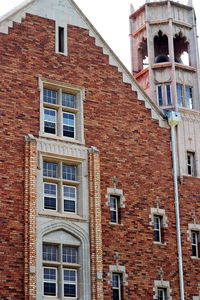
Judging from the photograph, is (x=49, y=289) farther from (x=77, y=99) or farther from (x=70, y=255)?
(x=77, y=99)

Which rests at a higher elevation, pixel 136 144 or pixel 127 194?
pixel 136 144

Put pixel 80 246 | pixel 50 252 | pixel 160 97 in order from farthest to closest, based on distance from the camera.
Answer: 1. pixel 160 97
2. pixel 80 246
3. pixel 50 252

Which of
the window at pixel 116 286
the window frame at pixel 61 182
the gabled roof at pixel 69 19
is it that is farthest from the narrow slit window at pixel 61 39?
the window at pixel 116 286

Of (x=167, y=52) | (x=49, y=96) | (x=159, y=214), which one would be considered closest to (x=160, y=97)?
(x=167, y=52)

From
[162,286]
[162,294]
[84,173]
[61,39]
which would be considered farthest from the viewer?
[61,39]

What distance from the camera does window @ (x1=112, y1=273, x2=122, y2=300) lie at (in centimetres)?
3366

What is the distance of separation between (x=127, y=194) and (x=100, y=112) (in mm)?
4011

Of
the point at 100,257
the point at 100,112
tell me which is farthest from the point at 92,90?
the point at 100,257

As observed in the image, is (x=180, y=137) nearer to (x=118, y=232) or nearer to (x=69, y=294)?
(x=118, y=232)

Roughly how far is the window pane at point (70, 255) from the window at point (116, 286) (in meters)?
1.94

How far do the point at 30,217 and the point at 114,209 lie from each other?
4793 mm

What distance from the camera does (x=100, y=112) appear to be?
36031 mm

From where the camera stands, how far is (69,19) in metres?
36.7

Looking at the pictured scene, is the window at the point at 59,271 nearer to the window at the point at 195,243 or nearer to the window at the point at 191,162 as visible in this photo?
the window at the point at 195,243
